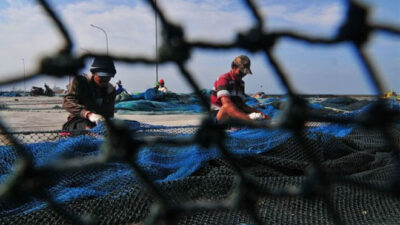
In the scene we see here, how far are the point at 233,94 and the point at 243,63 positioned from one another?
0.57 m

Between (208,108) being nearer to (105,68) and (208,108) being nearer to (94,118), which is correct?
(105,68)

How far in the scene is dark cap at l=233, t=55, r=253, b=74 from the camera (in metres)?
4.12

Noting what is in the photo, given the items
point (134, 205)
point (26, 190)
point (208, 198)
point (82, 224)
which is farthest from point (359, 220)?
point (26, 190)

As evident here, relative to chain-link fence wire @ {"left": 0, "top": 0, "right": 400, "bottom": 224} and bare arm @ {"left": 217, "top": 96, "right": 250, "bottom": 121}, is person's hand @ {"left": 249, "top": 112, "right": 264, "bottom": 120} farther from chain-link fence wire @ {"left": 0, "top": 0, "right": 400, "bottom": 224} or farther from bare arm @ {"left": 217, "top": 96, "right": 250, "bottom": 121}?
chain-link fence wire @ {"left": 0, "top": 0, "right": 400, "bottom": 224}

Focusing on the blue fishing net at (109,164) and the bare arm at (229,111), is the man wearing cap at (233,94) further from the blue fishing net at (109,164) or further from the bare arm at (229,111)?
the blue fishing net at (109,164)

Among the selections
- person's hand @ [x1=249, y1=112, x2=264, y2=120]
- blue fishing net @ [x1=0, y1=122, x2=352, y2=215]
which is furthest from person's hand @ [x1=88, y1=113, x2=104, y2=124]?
person's hand @ [x1=249, y1=112, x2=264, y2=120]

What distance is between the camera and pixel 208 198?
199 cm

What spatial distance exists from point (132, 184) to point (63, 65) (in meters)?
1.15

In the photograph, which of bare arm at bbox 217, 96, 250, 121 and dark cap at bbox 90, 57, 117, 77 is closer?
dark cap at bbox 90, 57, 117, 77

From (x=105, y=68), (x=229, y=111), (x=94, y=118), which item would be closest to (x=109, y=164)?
(x=105, y=68)

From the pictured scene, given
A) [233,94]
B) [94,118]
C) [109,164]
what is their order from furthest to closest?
1. [233,94]
2. [94,118]
3. [109,164]

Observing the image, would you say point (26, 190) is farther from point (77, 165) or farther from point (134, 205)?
point (134, 205)

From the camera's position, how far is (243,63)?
415 centimetres

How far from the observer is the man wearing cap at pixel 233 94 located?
13.8ft
